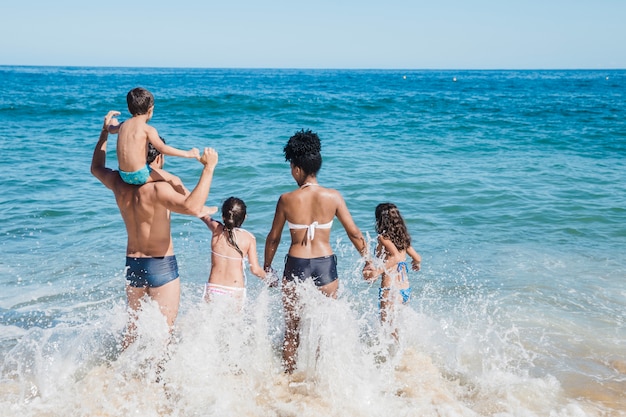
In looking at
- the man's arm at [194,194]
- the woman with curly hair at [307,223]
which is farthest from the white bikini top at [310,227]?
the man's arm at [194,194]

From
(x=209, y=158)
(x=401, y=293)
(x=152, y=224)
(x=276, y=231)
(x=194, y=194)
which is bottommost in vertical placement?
(x=401, y=293)

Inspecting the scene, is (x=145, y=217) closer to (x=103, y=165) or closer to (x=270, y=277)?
(x=103, y=165)

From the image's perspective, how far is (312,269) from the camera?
4301 mm

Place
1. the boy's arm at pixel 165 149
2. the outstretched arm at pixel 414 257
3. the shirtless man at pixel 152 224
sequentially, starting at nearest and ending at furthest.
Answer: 1. the boy's arm at pixel 165 149
2. the shirtless man at pixel 152 224
3. the outstretched arm at pixel 414 257

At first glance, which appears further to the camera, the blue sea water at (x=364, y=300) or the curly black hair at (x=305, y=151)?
the blue sea water at (x=364, y=300)

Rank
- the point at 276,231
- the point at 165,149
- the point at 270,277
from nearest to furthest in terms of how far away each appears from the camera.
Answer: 1. the point at 165,149
2. the point at 276,231
3. the point at 270,277

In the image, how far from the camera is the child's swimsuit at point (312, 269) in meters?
4.29

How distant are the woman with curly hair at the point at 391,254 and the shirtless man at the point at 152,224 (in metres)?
1.73

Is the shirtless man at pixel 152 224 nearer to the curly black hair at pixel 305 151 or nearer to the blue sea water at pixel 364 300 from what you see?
the blue sea water at pixel 364 300

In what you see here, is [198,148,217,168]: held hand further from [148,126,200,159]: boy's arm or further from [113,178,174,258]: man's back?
[113,178,174,258]: man's back

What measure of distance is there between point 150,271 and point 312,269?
117 centimetres

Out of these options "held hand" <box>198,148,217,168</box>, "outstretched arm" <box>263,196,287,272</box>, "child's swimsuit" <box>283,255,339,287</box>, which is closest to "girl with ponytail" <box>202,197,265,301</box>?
"outstretched arm" <box>263,196,287,272</box>

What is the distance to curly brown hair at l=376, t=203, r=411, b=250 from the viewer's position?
510 centimetres

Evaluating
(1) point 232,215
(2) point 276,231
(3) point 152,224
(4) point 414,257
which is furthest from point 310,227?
(4) point 414,257
